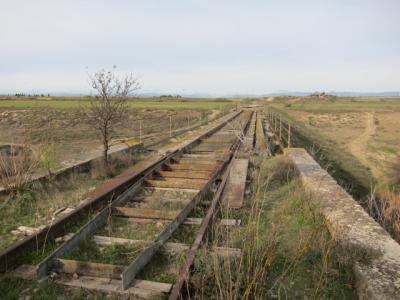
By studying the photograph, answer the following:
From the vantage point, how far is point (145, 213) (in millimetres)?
5320

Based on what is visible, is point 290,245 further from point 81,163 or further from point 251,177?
point 81,163

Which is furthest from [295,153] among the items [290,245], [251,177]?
[290,245]

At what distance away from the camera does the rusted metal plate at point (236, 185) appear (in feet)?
19.1

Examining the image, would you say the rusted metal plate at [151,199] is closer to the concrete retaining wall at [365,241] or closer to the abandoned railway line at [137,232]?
the abandoned railway line at [137,232]

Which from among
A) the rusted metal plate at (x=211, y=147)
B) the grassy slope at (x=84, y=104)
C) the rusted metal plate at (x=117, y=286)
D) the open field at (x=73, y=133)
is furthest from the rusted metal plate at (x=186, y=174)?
the grassy slope at (x=84, y=104)

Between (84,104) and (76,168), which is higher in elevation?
(84,104)

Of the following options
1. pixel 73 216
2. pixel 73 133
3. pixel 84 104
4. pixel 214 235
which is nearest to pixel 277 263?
pixel 214 235

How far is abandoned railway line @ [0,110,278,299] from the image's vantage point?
345 cm

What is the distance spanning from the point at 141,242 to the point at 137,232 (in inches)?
19.5

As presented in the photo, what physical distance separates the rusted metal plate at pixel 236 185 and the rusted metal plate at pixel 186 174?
0.63 metres

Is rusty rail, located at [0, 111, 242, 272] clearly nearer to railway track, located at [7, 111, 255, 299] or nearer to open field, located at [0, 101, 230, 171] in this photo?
railway track, located at [7, 111, 255, 299]

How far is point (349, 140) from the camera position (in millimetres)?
25109

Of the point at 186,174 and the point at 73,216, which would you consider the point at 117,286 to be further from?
the point at 186,174

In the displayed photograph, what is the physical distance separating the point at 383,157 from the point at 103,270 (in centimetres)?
1830
